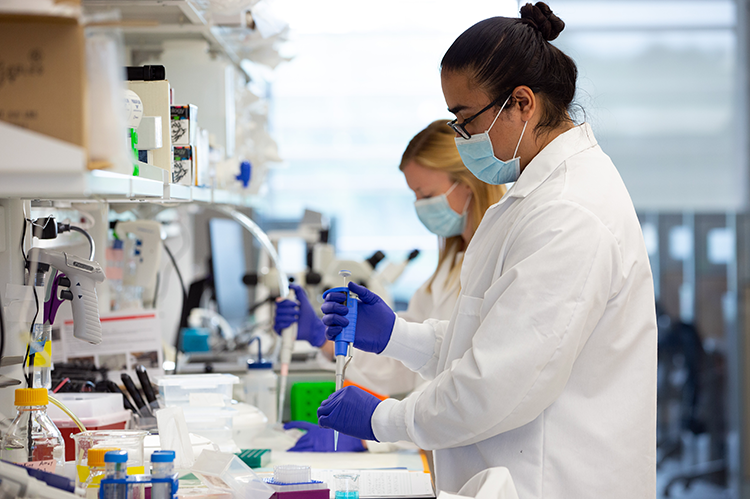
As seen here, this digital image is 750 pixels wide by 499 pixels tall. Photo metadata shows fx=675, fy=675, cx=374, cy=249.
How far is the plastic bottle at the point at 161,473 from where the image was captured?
0.97 meters

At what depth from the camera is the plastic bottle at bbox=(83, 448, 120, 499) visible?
106 centimetres

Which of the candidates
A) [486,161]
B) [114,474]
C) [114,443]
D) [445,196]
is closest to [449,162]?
[445,196]

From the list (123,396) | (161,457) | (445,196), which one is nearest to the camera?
(161,457)

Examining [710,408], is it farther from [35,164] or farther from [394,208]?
[35,164]

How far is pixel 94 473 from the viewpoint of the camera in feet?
3.61

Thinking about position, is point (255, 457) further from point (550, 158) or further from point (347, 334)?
point (550, 158)

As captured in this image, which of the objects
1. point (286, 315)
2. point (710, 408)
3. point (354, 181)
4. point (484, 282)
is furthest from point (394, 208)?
point (484, 282)

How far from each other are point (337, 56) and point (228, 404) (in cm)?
341

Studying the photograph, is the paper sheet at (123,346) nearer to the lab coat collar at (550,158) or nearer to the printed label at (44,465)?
the printed label at (44,465)

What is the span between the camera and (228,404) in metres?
1.70

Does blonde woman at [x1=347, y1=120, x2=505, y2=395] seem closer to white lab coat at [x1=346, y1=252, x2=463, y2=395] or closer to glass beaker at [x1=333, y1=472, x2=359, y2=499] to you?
white lab coat at [x1=346, y1=252, x2=463, y2=395]

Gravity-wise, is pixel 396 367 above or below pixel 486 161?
below

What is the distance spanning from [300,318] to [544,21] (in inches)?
47.5

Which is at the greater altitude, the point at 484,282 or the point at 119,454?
the point at 484,282
